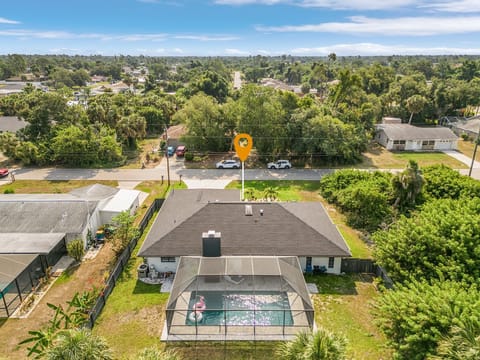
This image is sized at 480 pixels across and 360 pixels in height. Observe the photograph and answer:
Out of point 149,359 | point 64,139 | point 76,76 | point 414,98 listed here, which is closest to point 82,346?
point 149,359

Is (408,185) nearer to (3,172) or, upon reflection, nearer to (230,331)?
(230,331)

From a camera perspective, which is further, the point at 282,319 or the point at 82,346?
the point at 282,319

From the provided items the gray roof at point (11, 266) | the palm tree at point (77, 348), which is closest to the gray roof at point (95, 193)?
the gray roof at point (11, 266)

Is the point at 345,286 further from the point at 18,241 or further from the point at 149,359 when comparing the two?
the point at 18,241

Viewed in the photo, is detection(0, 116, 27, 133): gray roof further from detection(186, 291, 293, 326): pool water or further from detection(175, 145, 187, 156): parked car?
detection(186, 291, 293, 326): pool water

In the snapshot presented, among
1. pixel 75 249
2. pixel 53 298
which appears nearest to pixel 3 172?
pixel 75 249
